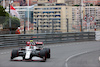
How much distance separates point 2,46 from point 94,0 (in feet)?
571

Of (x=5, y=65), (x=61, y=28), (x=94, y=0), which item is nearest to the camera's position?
(x=5, y=65)

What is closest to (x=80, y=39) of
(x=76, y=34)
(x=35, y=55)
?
(x=76, y=34)

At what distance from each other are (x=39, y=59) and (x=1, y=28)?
36.3ft

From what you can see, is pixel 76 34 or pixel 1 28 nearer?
pixel 1 28

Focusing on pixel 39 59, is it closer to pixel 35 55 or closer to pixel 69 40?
pixel 35 55

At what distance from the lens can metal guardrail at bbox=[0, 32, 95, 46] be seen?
24109mm

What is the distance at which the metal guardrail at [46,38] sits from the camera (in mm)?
24109

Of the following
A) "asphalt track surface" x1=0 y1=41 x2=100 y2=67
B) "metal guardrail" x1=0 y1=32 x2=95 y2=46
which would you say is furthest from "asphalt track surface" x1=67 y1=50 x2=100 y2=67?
"metal guardrail" x1=0 y1=32 x2=95 y2=46

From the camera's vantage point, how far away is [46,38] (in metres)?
26.8

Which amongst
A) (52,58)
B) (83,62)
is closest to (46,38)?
(52,58)

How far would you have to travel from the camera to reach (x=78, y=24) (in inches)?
1187

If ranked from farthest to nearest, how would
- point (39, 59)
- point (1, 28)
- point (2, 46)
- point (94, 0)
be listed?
point (94, 0), point (1, 28), point (2, 46), point (39, 59)

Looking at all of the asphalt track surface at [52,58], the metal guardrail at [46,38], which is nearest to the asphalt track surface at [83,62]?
the asphalt track surface at [52,58]

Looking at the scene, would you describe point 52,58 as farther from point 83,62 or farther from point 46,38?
point 46,38
